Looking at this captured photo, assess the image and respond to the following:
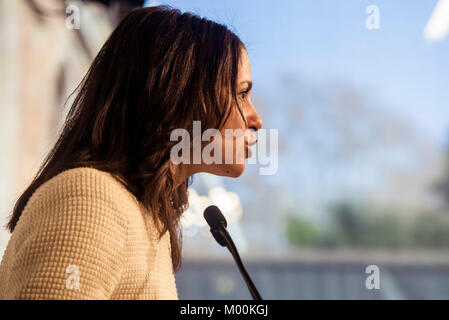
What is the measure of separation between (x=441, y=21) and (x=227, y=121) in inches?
105

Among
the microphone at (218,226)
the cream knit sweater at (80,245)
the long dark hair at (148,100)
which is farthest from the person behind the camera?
the microphone at (218,226)

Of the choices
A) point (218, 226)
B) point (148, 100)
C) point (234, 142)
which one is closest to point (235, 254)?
point (218, 226)

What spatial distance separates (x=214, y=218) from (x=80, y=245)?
0.35 meters

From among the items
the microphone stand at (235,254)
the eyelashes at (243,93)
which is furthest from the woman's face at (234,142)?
the microphone stand at (235,254)

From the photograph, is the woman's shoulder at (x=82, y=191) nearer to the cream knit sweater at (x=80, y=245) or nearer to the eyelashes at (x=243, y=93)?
the cream knit sweater at (x=80, y=245)

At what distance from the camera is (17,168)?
9.43 feet

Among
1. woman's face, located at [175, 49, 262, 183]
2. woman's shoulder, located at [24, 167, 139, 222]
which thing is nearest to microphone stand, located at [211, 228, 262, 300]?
woman's face, located at [175, 49, 262, 183]

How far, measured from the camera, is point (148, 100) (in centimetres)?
81

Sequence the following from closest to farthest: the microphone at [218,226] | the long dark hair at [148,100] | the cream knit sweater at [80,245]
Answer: the cream knit sweater at [80,245] → the long dark hair at [148,100] → the microphone at [218,226]

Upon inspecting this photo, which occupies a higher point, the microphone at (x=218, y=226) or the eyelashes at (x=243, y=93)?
the eyelashes at (x=243, y=93)

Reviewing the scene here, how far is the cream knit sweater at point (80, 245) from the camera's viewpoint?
601 mm

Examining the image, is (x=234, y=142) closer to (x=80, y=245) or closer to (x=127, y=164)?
(x=127, y=164)

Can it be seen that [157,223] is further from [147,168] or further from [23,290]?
[23,290]

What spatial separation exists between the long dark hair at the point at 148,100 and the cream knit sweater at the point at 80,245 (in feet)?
0.21
